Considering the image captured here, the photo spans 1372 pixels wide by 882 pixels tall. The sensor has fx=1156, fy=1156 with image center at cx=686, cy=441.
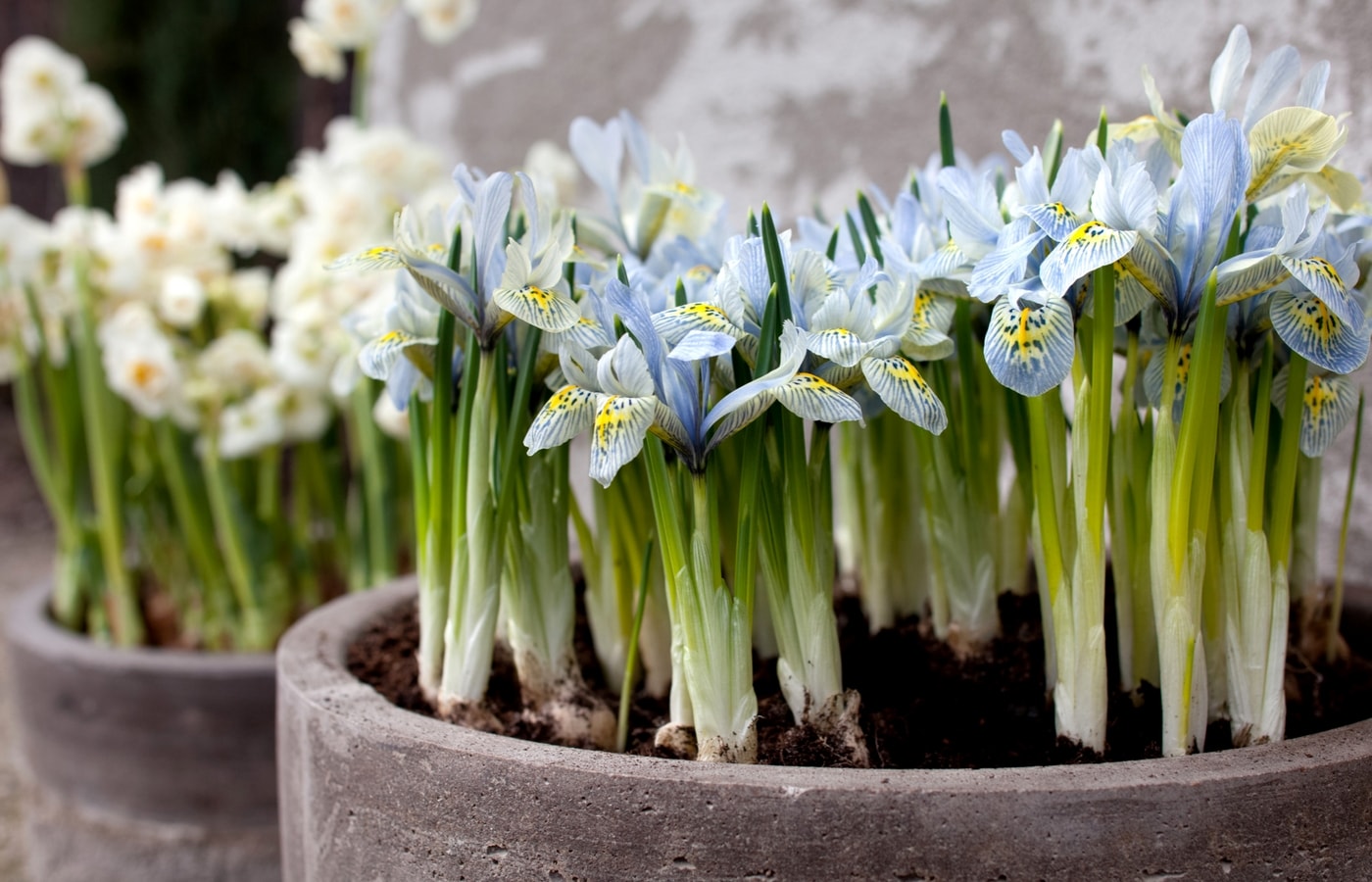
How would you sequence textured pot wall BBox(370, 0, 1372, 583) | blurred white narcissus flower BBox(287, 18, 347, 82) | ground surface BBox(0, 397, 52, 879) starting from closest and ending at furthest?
textured pot wall BBox(370, 0, 1372, 583) → blurred white narcissus flower BBox(287, 18, 347, 82) → ground surface BBox(0, 397, 52, 879)

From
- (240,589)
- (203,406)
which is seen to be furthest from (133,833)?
(203,406)

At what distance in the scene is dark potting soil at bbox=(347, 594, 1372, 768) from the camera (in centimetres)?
73

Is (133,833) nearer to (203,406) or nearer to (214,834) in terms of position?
(214,834)

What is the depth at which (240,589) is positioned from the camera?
4.90 feet

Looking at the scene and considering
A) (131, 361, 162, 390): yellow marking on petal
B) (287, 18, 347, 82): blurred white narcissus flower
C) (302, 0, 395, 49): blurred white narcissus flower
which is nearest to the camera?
(131, 361, 162, 390): yellow marking on petal

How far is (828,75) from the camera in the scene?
1.67 m

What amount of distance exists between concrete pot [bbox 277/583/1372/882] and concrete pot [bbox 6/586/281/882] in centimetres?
77

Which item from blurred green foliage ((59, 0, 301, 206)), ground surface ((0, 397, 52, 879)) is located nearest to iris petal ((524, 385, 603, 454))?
ground surface ((0, 397, 52, 879))

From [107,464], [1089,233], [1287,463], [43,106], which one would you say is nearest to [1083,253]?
[1089,233]

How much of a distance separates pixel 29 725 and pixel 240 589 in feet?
0.93

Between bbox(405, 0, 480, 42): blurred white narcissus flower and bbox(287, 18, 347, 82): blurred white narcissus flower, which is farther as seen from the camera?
bbox(287, 18, 347, 82): blurred white narcissus flower

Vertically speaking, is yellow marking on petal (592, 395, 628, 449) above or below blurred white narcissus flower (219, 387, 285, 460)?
above

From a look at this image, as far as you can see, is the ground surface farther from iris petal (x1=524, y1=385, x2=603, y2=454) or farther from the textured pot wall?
iris petal (x1=524, y1=385, x2=603, y2=454)

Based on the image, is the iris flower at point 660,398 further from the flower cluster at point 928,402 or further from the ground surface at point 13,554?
the ground surface at point 13,554
